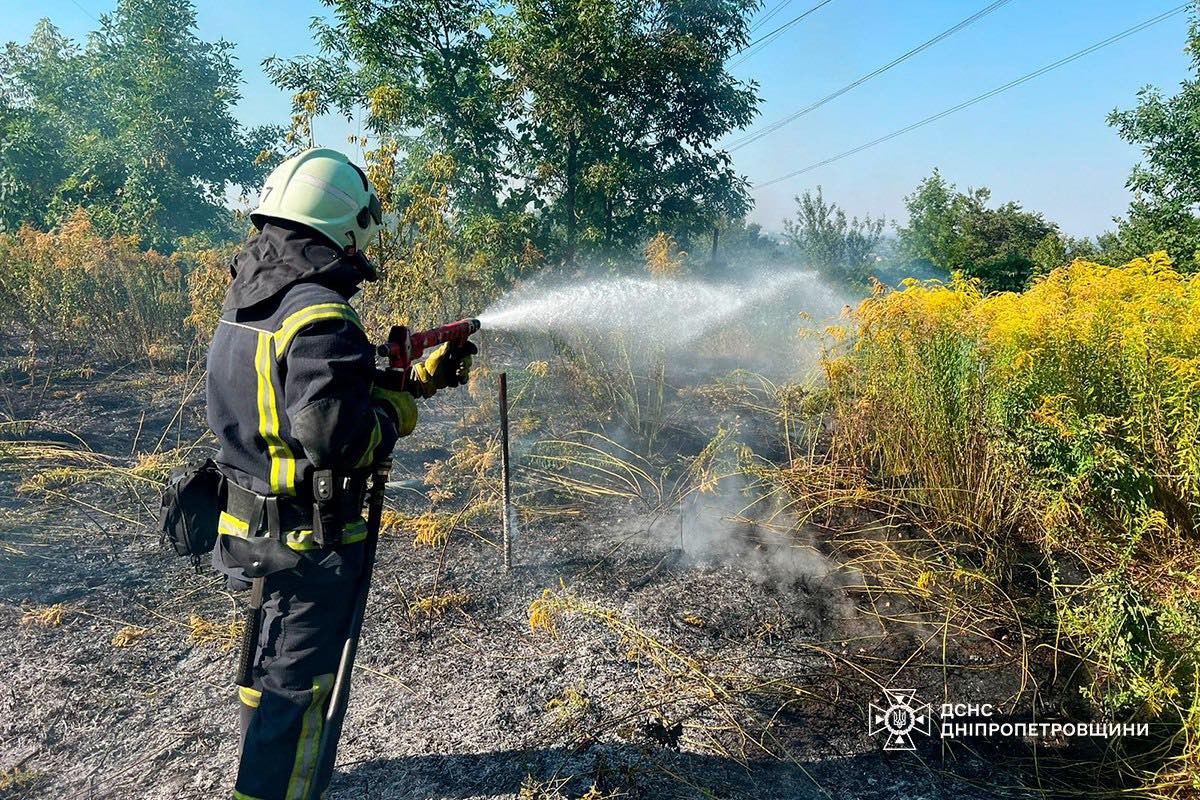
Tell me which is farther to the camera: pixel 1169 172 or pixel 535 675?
pixel 1169 172

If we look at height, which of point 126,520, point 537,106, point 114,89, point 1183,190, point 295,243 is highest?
point 114,89

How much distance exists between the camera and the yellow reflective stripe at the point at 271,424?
1959 mm

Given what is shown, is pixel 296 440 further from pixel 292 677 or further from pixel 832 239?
pixel 832 239

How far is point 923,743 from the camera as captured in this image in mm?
2658

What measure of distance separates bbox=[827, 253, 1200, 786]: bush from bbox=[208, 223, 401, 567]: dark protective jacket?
2.64m

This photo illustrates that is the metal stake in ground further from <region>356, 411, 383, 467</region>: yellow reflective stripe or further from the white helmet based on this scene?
<region>356, 411, 383, 467</region>: yellow reflective stripe

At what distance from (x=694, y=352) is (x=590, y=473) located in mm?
4093

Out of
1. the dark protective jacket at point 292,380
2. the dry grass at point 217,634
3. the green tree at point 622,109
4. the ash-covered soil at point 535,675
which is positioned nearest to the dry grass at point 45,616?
the ash-covered soil at point 535,675

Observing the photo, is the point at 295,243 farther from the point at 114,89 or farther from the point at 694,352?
the point at 114,89

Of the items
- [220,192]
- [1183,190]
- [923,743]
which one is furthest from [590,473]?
[220,192]

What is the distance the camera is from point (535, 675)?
2959 millimetres

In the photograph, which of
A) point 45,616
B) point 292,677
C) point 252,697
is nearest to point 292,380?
point 292,677

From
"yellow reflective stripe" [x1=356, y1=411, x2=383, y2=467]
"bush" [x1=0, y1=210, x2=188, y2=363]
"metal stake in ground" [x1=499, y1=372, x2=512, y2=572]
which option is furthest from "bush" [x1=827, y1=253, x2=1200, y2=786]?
"bush" [x1=0, y1=210, x2=188, y2=363]

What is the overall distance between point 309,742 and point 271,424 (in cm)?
93
